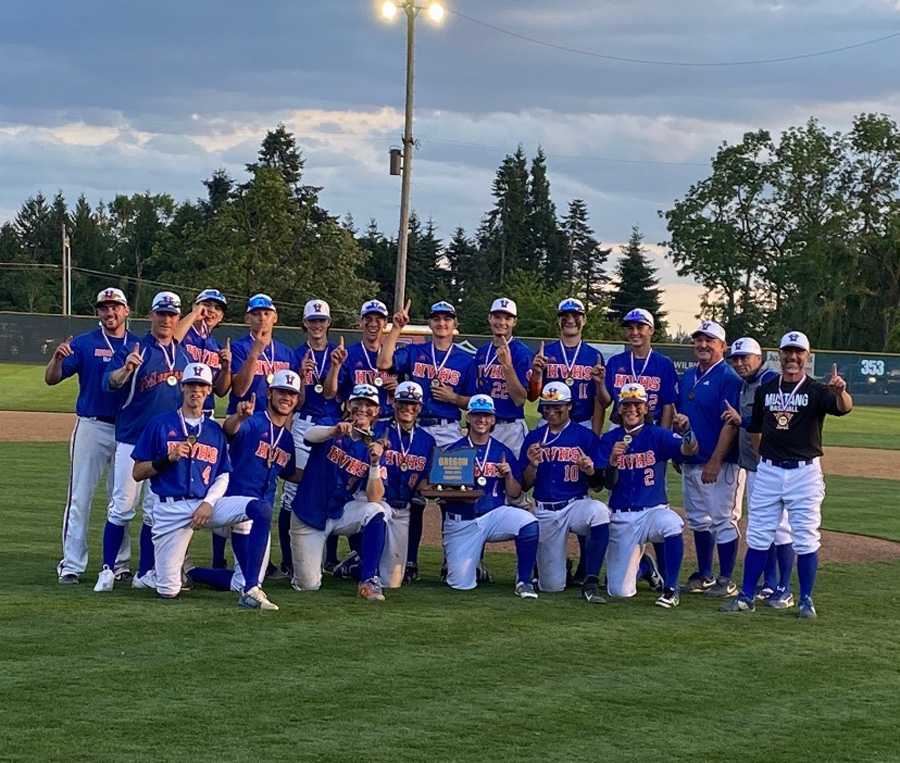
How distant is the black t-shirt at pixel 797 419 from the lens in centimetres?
766

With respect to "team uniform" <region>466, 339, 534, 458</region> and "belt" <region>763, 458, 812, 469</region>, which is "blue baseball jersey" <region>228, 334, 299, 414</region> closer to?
"team uniform" <region>466, 339, 534, 458</region>

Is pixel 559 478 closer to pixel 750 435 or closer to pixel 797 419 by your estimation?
pixel 750 435

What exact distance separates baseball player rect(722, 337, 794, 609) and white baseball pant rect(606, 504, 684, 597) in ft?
2.00

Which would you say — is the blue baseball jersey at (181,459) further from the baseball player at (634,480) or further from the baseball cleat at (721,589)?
the baseball cleat at (721,589)

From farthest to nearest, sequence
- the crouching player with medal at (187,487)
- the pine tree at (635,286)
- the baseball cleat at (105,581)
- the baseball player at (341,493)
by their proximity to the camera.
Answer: the pine tree at (635,286) → the baseball player at (341,493) → the baseball cleat at (105,581) → the crouching player with medal at (187,487)

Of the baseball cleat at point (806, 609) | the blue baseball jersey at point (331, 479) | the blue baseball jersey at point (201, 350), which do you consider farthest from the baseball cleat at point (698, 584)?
the blue baseball jersey at point (201, 350)

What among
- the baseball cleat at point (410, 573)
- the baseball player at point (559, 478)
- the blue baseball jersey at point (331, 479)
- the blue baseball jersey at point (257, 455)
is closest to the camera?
the blue baseball jersey at point (257, 455)

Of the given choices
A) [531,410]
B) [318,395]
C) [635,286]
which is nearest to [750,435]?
[318,395]

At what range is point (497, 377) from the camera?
8.97 m

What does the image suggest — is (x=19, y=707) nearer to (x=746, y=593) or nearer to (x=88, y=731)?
(x=88, y=731)

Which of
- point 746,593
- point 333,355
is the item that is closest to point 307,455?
point 333,355

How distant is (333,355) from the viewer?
28.7 ft

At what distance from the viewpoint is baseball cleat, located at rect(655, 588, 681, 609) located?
308 inches

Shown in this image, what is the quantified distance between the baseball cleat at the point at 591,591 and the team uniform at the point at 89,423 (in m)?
3.10
